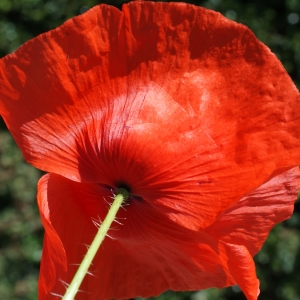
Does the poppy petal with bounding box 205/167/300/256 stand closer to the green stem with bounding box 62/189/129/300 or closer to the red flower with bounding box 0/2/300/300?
the red flower with bounding box 0/2/300/300

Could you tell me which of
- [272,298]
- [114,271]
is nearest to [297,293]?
[272,298]

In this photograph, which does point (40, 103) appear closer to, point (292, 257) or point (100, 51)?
point (100, 51)

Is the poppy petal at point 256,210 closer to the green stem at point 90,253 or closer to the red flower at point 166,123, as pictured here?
the red flower at point 166,123

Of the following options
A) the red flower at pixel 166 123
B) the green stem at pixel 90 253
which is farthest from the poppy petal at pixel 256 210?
the green stem at pixel 90 253

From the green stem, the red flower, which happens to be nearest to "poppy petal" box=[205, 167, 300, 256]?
the red flower

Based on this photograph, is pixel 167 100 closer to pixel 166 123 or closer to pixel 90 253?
pixel 166 123

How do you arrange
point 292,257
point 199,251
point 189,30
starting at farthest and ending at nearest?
point 292,257
point 199,251
point 189,30

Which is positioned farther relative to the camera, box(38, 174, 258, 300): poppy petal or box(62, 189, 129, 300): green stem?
box(38, 174, 258, 300): poppy petal
